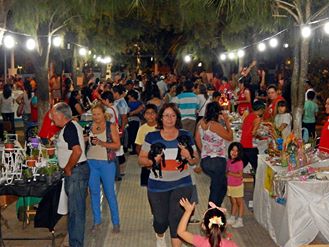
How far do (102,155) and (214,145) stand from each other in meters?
1.40

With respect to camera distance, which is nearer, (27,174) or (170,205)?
(170,205)

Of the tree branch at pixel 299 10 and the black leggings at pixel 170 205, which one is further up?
the tree branch at pixel 299 10

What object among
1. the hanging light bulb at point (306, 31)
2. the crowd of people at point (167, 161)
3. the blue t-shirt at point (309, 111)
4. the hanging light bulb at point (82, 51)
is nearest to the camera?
the crowd of people at point (167, 161)

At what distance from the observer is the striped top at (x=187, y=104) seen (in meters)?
13.9

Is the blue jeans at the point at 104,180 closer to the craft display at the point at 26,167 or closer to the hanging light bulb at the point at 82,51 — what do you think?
the craft display at the point at 26,167

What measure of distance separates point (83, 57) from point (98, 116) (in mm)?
20854

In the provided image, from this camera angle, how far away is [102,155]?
26.5 feet

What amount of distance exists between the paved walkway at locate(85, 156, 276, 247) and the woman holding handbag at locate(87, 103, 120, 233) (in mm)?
271

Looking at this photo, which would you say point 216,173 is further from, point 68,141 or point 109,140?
point 68,141

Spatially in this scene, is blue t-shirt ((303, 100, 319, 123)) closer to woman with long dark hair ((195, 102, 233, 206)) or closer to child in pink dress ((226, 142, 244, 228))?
child in pink dress ((226, 142, 244, 228))

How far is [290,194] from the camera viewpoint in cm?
714

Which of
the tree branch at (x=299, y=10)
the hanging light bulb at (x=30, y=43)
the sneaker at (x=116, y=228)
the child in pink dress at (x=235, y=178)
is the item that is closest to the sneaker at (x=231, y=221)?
the child in pink dress at (x=235, y=178)

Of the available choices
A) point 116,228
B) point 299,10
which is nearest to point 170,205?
point 116,228

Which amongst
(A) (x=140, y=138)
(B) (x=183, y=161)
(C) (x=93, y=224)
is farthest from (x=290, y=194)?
(C) (x=93, y=224)
